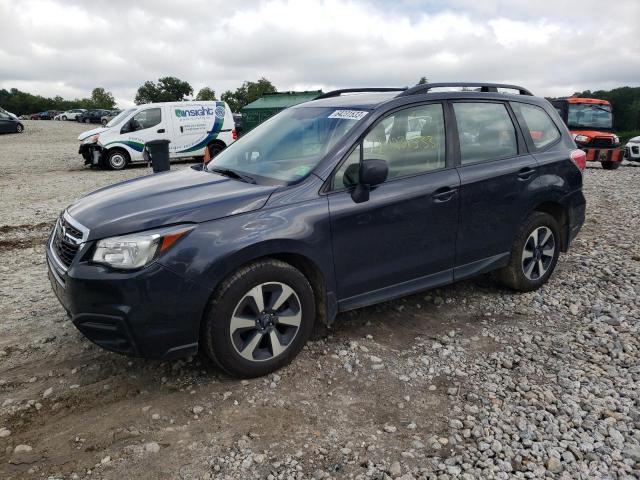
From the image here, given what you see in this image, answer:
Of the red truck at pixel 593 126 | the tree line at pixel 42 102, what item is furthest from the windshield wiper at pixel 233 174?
the tree line at pixel 42 102

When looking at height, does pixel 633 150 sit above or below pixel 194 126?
below

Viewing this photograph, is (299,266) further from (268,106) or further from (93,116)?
(93,116)

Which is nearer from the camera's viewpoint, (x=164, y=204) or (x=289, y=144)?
(x=164, y=204)

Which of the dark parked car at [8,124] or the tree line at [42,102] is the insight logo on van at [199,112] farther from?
the tree line at [42,102]

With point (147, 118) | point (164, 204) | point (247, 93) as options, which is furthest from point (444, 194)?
point (247, 93)

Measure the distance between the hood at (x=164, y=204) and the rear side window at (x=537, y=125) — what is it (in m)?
2.55

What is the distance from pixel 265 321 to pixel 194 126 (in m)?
13.7

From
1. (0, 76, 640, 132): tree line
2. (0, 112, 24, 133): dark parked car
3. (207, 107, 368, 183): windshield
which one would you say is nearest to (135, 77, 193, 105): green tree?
(0, 76, 640, 132): tree line

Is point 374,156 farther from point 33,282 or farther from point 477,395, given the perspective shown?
point 33,282

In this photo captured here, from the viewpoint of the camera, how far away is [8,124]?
31.0 meters

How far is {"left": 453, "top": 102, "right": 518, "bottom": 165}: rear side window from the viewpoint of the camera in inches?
159

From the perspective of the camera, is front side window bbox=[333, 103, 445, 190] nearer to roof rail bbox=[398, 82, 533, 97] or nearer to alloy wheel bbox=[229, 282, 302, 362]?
roof rail bbox=[398, 82, 533, 97]

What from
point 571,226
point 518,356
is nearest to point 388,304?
point 518,356

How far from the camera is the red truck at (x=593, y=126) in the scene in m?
15.6
